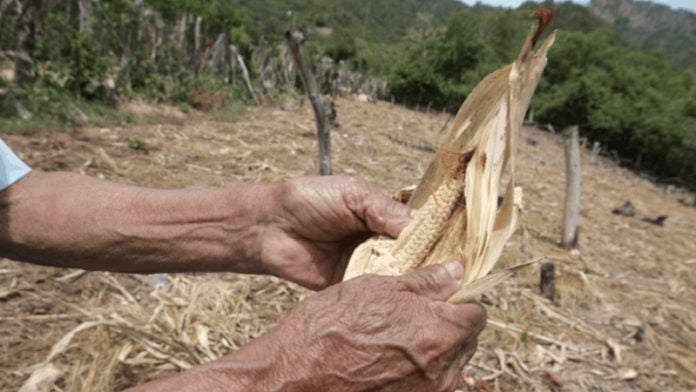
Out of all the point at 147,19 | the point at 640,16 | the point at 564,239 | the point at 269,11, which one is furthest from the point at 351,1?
the point at 640,16

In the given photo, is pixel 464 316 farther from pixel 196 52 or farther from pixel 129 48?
pixel 196 52

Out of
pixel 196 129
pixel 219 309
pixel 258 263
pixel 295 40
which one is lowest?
pixel 196 129

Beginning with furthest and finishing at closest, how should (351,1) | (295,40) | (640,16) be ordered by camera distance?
(640,16) < (351,1) < (295,40)

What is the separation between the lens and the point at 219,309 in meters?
2.94

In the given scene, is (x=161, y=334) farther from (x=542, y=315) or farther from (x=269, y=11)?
(x=269, y=11)

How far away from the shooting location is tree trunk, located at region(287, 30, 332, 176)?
4.91 m

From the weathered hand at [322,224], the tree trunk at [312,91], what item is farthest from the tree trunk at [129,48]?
the weathered hand at [322,224]

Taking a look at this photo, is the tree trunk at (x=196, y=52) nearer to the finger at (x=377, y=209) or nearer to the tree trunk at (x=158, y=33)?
the tree trunk at (x=158, y=33)

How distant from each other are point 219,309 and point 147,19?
40.4 feet

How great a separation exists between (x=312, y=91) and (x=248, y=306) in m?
2.65

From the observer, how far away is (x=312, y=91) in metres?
5.06

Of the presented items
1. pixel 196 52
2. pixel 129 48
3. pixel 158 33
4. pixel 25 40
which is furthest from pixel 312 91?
pixel 196 52

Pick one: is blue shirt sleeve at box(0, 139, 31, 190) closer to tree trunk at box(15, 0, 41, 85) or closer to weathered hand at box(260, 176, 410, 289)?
weathered hand at box(260, 176, 410, 289)

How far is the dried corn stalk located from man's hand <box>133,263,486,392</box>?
0.48ft
